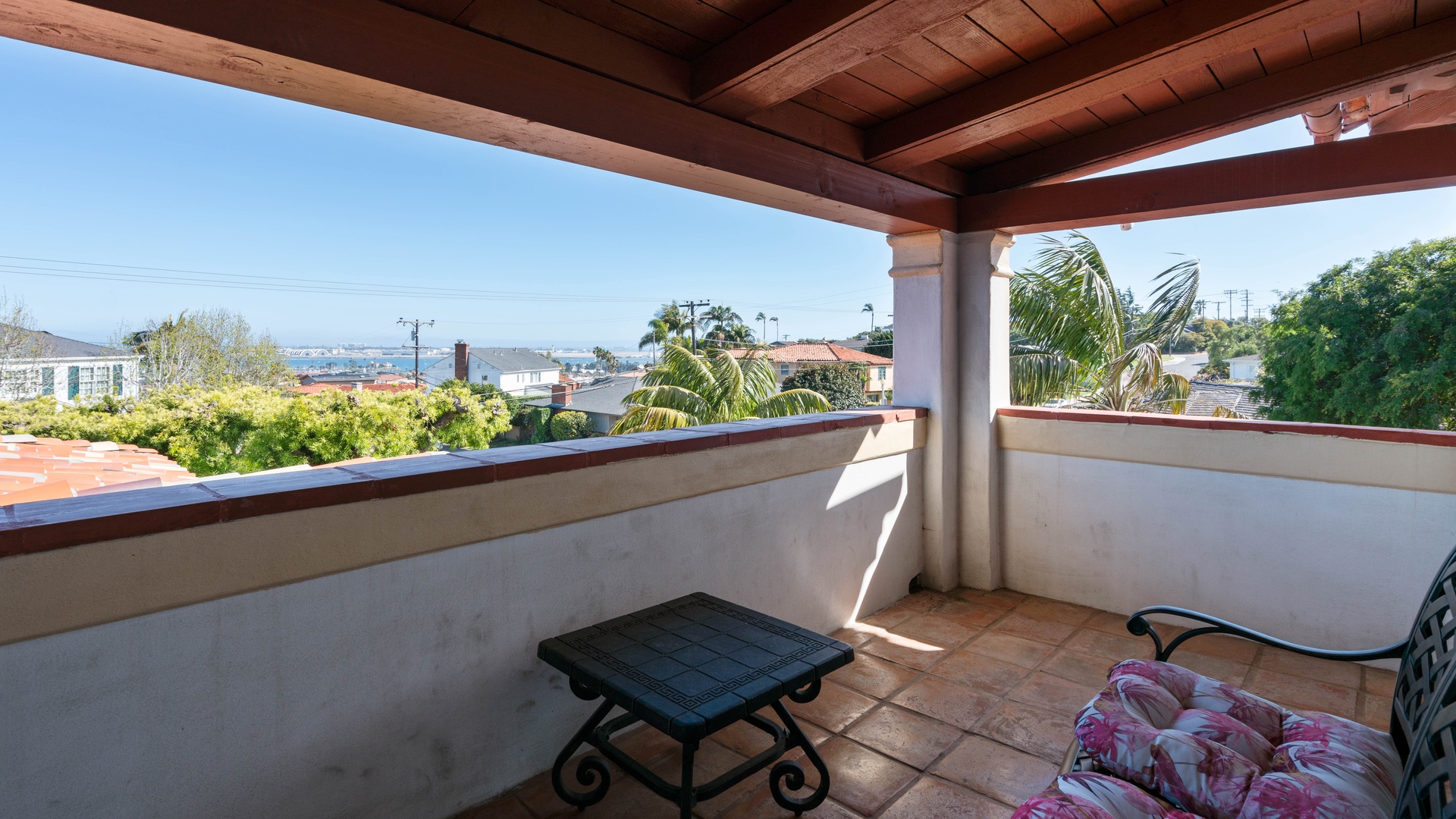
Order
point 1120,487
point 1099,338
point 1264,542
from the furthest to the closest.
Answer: point 1099,338, point 1120,487, point 1264,542

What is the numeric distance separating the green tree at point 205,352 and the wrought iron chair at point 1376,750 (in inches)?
1342

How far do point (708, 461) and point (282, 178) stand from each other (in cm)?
5996

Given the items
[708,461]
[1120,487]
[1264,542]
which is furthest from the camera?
[1120,487]

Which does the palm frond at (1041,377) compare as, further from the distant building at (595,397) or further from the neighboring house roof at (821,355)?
the distant building at (595,397)

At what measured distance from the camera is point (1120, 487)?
3.33 metres

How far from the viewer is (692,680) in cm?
161

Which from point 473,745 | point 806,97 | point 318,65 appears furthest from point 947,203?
point 473,745

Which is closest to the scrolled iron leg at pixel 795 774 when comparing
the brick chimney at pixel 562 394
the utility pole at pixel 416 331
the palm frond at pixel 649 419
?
the palm frond at pixel 649 419

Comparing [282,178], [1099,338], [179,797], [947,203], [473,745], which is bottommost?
[473,745]

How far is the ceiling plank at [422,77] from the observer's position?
4.21ft

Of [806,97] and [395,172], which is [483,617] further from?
[395,172]

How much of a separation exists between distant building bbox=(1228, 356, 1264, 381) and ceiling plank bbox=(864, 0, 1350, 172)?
94.2ft

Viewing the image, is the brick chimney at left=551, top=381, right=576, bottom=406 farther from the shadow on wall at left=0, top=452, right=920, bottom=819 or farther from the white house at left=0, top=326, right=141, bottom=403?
the shadow on wall at left=0, top=452, right=920, bottom=819

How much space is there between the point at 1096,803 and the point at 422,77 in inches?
79.5
